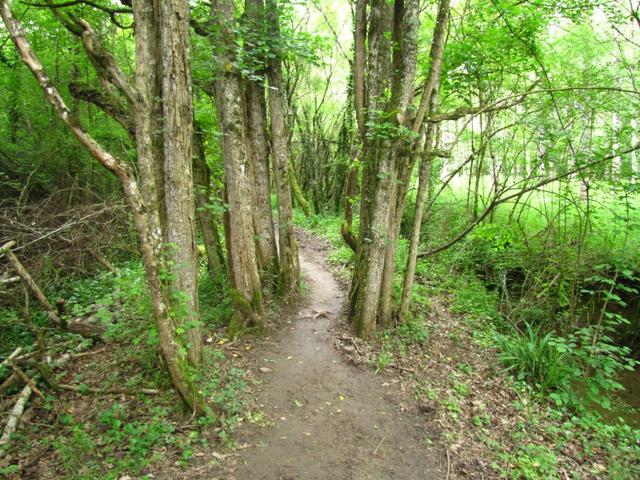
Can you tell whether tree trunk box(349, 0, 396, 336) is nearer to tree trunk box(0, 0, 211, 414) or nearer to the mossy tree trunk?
the mossy tree trunk

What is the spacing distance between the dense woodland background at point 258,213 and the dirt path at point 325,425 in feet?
1.72

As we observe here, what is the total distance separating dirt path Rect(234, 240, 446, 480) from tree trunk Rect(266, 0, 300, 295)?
161 cm

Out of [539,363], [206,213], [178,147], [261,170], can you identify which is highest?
[178,147]

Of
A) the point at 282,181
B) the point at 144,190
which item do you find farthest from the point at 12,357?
the point at 282,181

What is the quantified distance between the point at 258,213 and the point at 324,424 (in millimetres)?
4600

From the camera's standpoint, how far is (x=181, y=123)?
433 cm

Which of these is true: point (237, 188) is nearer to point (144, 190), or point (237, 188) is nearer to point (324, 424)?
point (144, 190)

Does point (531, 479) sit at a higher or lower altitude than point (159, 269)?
lower

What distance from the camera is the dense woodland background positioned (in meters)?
4.18

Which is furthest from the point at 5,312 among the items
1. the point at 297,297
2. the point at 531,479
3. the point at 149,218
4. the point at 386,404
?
the point at 531,479

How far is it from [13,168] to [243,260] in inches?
292

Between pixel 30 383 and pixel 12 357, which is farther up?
pixel 12 357

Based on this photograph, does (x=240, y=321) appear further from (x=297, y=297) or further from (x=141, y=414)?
(x=141, y=414)

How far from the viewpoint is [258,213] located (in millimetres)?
7773
